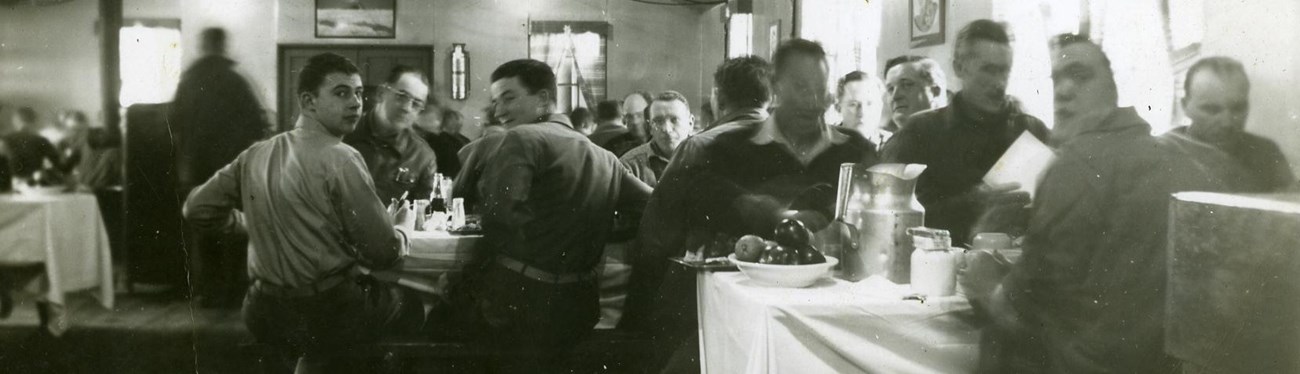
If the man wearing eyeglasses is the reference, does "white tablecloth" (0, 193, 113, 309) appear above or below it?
below

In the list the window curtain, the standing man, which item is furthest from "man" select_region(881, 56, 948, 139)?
the window curtain

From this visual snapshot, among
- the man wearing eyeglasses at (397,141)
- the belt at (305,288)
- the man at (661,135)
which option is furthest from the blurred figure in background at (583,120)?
the belt at (305,288)

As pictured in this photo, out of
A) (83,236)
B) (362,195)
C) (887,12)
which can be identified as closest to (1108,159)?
(887,12)

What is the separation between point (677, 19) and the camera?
2.03m

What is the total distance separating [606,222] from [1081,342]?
1124 mm

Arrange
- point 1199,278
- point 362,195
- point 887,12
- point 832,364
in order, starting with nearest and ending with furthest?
point 832,364 → point 1199,278 → point 362,195 → point 887,12

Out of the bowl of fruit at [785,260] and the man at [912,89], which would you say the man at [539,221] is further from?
the man at [912,89]

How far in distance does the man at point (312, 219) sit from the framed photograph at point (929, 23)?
1.32 meters

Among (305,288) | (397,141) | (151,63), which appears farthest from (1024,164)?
(151,63)

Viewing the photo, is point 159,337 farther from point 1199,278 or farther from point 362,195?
point 1199,278

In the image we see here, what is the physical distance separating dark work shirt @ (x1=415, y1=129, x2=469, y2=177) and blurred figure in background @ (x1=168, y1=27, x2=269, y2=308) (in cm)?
36

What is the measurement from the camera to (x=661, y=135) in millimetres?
2043

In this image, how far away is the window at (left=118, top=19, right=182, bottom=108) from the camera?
190 cm

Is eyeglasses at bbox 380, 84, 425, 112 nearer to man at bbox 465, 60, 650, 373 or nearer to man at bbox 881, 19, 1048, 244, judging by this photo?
man at bbox 465, 60, 650, 373
